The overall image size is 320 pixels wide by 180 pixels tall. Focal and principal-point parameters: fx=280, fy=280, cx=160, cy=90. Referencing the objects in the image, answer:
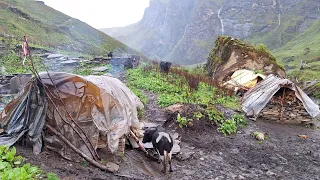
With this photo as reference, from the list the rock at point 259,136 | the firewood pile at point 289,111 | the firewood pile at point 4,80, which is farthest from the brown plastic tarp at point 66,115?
the firewood pile at point 289,111

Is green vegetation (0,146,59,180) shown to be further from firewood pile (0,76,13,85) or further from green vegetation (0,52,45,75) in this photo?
green vegetation (0,52,45,75)

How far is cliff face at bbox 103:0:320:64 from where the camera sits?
89562mm

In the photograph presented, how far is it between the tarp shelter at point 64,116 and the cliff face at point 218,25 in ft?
274

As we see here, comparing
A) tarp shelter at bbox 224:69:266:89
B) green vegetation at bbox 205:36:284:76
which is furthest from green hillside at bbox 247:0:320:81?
tarp shelter at bbox 224:69:266:89

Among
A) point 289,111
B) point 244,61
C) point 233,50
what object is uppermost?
point 233,50

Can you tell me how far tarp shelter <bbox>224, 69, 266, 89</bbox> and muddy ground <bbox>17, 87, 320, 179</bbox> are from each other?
556cm

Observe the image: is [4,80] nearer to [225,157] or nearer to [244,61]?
[225,157]

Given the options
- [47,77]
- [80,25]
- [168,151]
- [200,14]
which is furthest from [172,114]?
[200,14]

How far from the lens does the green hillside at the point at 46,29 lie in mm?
31681

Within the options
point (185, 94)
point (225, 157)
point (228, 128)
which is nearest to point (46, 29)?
point (185, 94)

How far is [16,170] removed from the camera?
3828 mm

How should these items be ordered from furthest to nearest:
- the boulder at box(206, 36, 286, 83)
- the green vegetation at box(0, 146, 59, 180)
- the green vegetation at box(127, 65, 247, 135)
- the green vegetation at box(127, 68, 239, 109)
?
the boulder at box(206, 36, 286, 83), the green vegetation at box(127, 68, 239, 109), the green vegetation at box(127, 65, 247, 135), the green vegetation at box(0, 146, 59, 180)

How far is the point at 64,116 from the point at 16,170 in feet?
7.28

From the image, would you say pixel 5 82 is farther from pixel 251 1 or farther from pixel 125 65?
pixel 251 1
